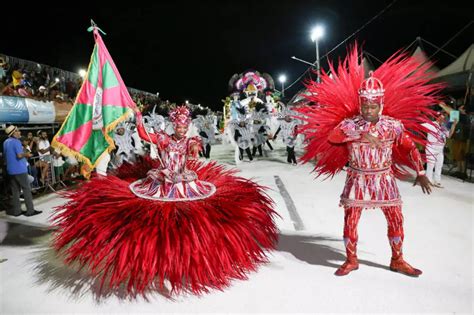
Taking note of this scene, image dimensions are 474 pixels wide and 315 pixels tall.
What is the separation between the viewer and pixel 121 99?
391 centimetres

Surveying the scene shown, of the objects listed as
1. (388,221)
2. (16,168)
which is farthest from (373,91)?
(16,168)

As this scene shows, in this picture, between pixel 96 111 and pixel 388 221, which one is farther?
pixel 96 111

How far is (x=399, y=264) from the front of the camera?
350 cm

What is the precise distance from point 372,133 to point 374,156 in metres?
0.23

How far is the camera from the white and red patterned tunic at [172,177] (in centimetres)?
383

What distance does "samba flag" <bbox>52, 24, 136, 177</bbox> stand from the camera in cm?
388

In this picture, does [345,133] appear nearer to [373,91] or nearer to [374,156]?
[374,156]

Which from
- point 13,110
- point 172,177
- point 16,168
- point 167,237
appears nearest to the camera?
point 167,237

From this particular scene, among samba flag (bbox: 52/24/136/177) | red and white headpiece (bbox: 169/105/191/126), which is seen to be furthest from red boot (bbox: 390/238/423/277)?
samba flag (bbox: 52/24/136/177)

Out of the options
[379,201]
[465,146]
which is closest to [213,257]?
[379,201]

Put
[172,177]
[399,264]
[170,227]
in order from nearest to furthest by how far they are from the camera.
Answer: [170,227], [399,264], [172,177]

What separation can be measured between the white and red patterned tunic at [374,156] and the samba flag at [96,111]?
2428 mm

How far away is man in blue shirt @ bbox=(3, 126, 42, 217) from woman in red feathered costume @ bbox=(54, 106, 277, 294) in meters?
2.87

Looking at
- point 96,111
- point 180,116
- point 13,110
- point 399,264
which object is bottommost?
point 399,264
